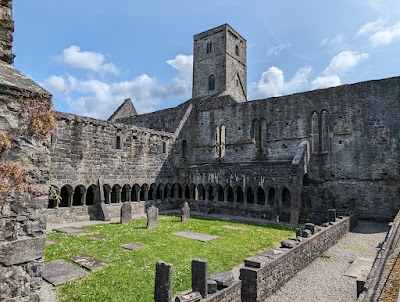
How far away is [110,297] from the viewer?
5848 mm

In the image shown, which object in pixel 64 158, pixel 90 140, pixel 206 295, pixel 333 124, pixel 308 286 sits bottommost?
pixel 308 286

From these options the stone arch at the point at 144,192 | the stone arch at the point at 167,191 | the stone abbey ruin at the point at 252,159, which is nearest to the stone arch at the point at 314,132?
the stone abbey ruin at the point at 252,159

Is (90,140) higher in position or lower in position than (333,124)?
lower

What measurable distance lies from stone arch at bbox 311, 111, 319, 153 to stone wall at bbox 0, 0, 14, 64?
1831cm

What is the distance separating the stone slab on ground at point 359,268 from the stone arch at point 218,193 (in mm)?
11616

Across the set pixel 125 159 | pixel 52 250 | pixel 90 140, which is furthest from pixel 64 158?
pixel 52 250

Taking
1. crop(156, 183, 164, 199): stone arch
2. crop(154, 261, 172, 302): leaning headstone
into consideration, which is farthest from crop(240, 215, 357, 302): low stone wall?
crop(156, 183, 164, 199): stone arch

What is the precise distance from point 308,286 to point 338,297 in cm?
77

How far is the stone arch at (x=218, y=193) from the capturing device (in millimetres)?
19825

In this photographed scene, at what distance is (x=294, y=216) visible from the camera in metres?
15.5

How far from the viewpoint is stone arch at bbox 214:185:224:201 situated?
65.0ft

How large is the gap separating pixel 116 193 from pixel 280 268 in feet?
45.6

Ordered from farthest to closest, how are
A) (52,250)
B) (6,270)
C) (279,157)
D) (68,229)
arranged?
(279,157) < (68,229) < (52,250) < (6,270)

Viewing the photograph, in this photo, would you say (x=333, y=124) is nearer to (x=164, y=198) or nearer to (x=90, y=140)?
(x=164, y=198)
